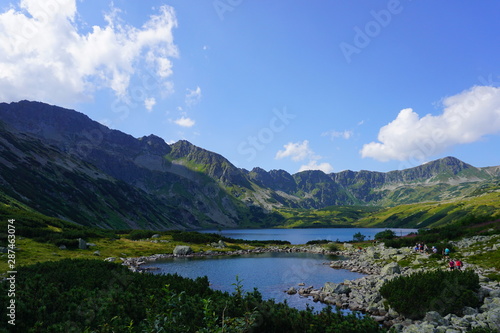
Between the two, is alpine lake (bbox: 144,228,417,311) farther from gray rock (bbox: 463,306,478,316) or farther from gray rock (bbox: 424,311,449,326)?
gray rock (bbox: 463,306,478,316)

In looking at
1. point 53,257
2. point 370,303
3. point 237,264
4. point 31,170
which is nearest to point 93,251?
point 53,257

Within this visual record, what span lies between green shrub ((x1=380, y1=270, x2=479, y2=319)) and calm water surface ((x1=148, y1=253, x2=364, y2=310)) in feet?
29.9

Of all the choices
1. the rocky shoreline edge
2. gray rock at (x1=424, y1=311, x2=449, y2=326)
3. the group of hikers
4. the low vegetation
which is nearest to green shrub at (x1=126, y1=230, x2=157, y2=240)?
the rocky shoreline edge

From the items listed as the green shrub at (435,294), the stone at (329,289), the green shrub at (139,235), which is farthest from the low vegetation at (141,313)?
the green shrub at (139,235)

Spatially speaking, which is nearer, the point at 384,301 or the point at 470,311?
the point at 470,311

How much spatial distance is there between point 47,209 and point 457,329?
491 feet

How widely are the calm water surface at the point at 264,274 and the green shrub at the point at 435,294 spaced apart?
911 cm

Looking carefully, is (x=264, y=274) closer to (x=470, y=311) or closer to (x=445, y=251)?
(x=445, y=251)

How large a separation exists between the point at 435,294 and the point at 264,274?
3270 cm

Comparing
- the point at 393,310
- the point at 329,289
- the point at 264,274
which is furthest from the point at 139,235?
the point at 393,310

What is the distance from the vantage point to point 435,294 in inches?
1002

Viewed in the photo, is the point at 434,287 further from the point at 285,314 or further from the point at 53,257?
the point at 53,257

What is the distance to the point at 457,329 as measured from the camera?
18594 mm

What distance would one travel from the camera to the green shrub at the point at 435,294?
951 inches
